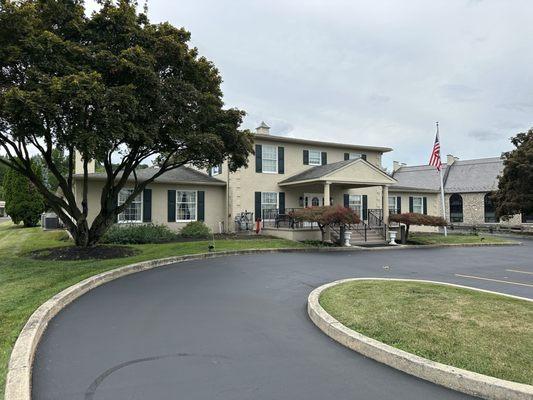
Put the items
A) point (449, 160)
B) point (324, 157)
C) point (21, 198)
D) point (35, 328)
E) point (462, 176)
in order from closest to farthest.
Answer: point (35, 328), point (324, 157), point (21, 198), point (462, 176), point (449, 160)

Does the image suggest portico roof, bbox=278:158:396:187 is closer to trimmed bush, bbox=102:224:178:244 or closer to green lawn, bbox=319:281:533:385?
trimmed bush, bbox=102:224:178:244

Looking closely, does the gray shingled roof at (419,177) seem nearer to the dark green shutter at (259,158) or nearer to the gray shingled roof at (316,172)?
the gray shingled roof at (316,172)

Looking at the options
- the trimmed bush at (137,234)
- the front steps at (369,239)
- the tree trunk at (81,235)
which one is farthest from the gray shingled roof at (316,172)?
the tree trunk at (81,235)

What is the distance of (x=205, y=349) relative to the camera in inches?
189

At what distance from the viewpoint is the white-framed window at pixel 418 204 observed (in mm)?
29916

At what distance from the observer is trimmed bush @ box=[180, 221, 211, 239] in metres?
20.1

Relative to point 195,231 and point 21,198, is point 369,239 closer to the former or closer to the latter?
point 195,231

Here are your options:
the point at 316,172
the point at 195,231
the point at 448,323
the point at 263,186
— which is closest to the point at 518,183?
the point at 316,172

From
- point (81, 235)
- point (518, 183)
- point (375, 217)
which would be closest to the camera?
point (81, 235)

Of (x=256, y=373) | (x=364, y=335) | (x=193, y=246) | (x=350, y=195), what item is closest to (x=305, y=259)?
(x=193, y=246)

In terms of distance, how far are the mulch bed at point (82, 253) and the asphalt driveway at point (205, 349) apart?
4070 mm

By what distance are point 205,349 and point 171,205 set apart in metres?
17.0

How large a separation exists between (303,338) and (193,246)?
37.1 feet

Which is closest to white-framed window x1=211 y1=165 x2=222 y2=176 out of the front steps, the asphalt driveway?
the front steps
